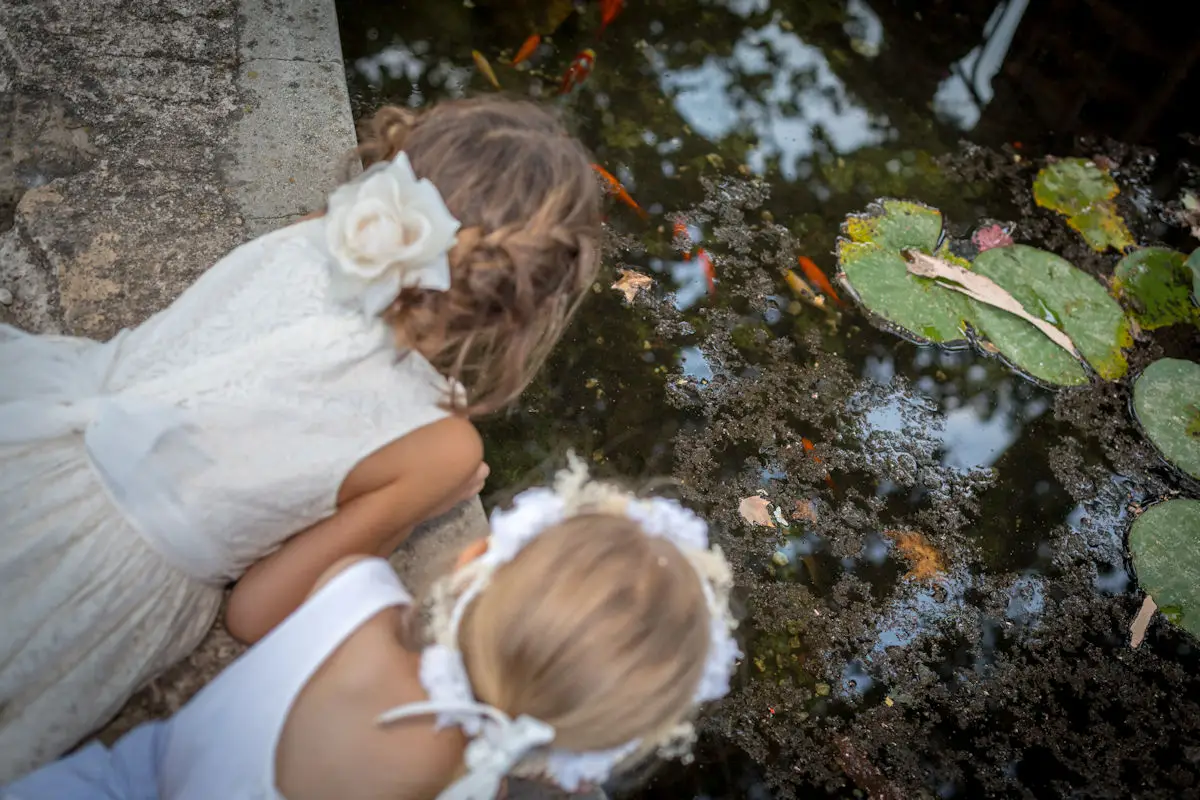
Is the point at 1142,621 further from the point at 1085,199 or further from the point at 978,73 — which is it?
the point at 978,73

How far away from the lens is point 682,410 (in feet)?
6.25

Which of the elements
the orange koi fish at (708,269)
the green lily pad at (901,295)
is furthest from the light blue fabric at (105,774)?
the green lily pad at (901,295)

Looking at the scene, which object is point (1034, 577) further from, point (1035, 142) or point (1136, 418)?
point (1035, 142)

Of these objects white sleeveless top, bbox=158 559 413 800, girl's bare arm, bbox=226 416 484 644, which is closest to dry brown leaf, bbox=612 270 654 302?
girl's bare arm, bbox=226 416 484 644

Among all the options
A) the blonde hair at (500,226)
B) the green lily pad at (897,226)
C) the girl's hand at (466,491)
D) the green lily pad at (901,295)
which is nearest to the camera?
the blonde hair at (500,226)

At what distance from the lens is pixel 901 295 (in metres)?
2.12

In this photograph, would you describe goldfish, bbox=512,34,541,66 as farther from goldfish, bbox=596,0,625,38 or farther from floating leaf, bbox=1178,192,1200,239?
floating leaf, bbox=1178,192,1200,239

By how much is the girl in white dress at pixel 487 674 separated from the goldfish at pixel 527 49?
1688 mm

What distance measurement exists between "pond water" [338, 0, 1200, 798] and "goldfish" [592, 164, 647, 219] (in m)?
0.03

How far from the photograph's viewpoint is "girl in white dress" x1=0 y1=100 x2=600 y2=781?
1065 millimetres

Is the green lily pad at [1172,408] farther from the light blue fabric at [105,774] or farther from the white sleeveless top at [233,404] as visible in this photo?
the light blue fabric at [105,774]

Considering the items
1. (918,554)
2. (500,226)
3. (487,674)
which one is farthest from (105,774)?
(918,554)

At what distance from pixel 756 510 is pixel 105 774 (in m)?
1.22

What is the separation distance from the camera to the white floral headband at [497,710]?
862 millimetres
